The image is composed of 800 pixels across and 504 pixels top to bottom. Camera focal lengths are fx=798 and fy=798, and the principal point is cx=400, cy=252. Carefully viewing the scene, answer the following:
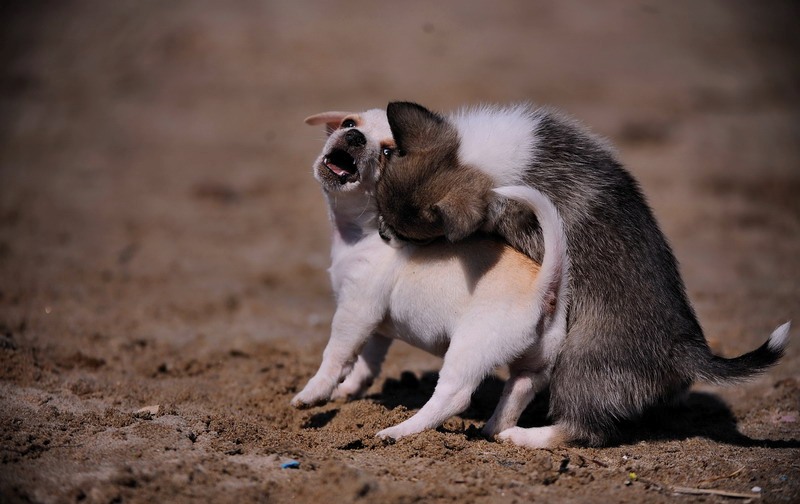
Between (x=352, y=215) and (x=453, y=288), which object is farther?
(x=352, y=215)

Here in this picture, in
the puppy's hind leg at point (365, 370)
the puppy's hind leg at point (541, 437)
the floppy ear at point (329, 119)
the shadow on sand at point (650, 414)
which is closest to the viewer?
the puppy's hind leg at point (541, 437)

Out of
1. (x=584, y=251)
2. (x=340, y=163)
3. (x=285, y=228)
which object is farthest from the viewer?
(x=285, y=228)

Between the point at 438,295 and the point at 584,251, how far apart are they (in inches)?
30.1

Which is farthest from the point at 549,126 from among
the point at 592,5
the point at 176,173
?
the point at 592,5

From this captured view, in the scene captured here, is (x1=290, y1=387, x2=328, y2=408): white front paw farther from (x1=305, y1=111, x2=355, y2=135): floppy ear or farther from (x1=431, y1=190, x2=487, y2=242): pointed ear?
(x1=305, y1=111, x2=355, y2=135): floppy ear

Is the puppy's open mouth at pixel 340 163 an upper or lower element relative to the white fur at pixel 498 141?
lower

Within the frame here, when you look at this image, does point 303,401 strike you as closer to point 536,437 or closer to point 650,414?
point 536,437

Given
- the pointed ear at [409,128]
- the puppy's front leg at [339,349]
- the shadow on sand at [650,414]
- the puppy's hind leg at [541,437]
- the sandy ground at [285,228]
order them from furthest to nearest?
the shadow on sand at [650,414]
the puppy's front leg at [339,349]
the pointed ear at [409,128]
the puppy's hind leg at [541,437]
the sandy ground at [285,228]

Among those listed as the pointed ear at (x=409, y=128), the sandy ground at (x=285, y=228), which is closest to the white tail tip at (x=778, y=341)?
the sandy ground at (x=285, y=228)

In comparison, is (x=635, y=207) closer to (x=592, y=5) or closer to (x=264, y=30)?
(x=264, y=30)

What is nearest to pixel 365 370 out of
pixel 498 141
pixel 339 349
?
pixel 339 349

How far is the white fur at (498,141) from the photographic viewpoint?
13.2 feet

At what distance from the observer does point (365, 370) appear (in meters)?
4.78

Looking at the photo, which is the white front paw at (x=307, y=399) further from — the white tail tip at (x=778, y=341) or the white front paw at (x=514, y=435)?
the white tail tip at (x=778, y=341)
